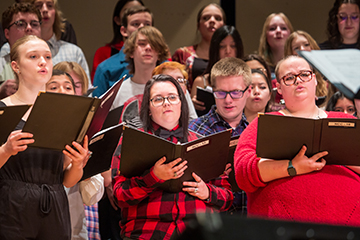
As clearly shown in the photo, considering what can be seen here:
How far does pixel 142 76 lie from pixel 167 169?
1.47 metres

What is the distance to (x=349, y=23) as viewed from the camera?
3777mm

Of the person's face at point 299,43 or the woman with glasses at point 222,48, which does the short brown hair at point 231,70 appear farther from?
the person's face at point 299,43

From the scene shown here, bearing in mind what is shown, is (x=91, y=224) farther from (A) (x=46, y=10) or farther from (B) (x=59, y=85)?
(A) (x=46, y=10)

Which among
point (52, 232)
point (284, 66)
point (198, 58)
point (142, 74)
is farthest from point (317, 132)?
point (198, 58)

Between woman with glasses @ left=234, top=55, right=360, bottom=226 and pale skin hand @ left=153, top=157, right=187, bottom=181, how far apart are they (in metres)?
0.27

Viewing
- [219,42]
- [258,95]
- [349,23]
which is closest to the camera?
[258,95]

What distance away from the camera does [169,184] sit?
2.05m

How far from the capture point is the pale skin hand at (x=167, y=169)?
1907 mm

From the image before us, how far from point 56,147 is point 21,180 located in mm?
310

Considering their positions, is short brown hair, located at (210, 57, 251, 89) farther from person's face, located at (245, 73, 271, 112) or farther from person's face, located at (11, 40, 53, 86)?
person's face, located at (11, 40, 53, 86)

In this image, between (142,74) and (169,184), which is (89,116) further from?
(142,74)

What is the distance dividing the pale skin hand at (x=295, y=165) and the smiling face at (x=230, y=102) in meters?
0.84

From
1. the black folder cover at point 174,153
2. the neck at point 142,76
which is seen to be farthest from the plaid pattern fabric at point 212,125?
the neck at point 142,76

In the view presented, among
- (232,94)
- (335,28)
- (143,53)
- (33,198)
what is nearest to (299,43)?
(335,28)
